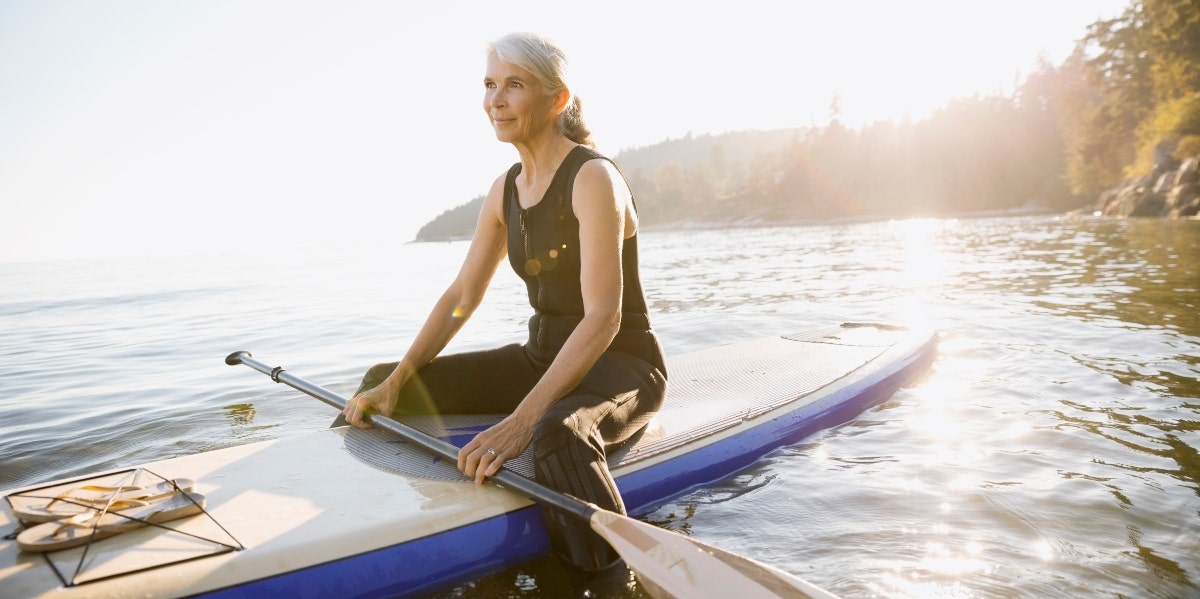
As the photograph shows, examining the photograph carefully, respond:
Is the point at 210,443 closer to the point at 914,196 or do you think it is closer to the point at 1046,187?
the point at 1046,187

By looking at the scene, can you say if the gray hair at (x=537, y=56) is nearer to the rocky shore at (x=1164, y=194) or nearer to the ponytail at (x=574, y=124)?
the ponytail at (x=574, y=124)

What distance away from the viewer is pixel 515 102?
2.90 m

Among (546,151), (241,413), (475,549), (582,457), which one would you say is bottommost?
(241,413)

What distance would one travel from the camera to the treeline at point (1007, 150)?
4194 centimetres

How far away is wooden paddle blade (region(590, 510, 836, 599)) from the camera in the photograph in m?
2.01

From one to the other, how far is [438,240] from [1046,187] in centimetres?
13782

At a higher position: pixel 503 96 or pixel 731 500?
pixel 503 96

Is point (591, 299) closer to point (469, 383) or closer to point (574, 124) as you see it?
point (574, 124)

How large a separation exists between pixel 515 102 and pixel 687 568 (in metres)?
1.87

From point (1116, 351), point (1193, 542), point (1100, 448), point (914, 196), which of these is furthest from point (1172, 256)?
point (914, 196)

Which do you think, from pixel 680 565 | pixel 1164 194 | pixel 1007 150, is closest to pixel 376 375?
pixel 680 565

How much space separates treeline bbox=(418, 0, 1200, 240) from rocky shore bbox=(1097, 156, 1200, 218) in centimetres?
116

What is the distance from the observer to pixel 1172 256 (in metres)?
13.7

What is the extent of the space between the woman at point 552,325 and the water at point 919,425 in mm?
486
